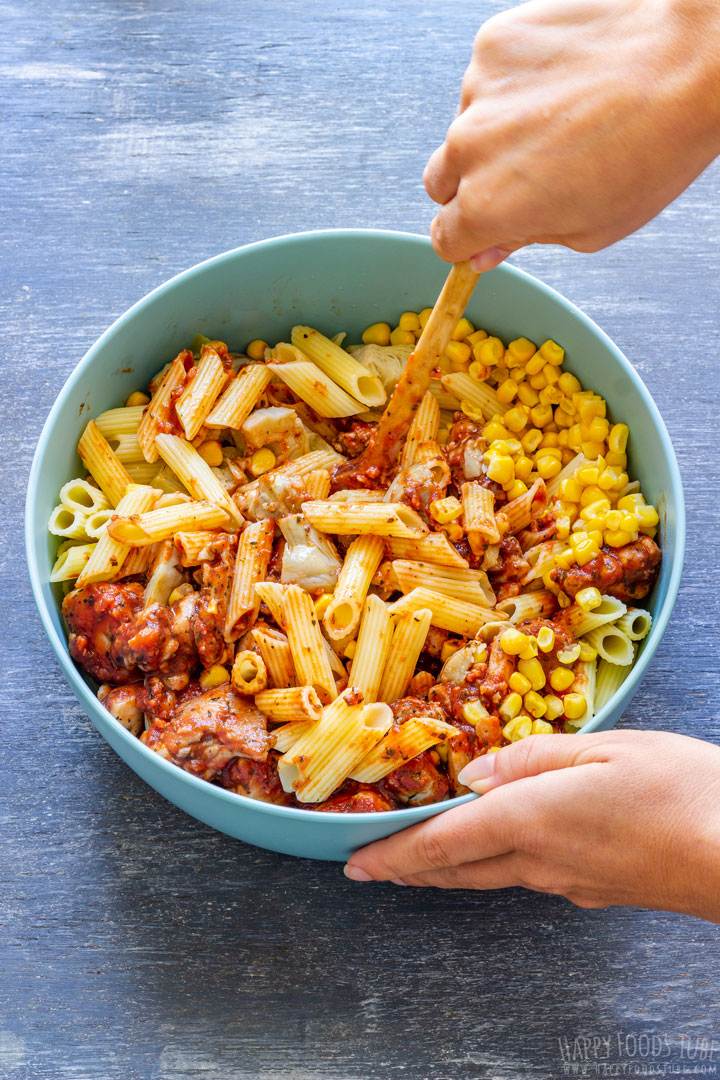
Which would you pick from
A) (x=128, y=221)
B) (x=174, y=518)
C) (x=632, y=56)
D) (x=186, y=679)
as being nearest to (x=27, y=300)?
(x=128, y=221)

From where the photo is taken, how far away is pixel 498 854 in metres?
1.61

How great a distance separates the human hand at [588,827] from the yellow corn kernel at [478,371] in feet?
2.75

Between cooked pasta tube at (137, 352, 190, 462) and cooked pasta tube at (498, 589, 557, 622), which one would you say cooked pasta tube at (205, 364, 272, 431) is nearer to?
cooked pasta tube at (137, 352, 190, 462)

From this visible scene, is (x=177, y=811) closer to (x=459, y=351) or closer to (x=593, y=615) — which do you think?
(x=593, y=615)

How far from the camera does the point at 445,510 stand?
5.97ft

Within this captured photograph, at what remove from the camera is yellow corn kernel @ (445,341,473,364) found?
202 cm

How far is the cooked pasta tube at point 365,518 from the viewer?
1.77m

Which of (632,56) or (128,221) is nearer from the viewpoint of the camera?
(632,56)

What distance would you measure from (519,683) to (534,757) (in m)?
0.17

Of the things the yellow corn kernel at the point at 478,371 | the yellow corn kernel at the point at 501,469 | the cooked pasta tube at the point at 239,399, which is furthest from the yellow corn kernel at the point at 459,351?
the cooked pasta tube at the point at 239,399

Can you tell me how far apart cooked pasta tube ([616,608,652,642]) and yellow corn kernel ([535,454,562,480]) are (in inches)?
13.3

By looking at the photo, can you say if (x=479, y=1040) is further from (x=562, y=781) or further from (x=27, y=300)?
(x=27, y=300)

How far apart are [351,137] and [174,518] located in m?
1.29

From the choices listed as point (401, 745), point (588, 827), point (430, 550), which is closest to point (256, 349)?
point (430, 550)
